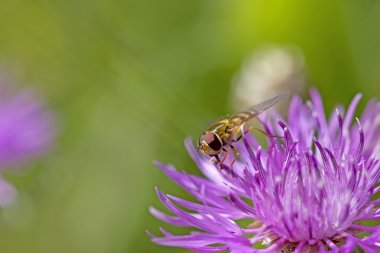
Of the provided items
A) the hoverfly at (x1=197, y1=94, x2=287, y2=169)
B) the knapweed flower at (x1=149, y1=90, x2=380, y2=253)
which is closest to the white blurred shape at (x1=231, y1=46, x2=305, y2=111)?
the hoverfly at (x1=197, y1=94, x2=287, y2=169)

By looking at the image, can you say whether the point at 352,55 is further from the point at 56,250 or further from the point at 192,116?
the point at 56,250

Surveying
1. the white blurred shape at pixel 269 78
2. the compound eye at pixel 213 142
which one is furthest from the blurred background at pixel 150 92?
the compound eye at pixel 213 142

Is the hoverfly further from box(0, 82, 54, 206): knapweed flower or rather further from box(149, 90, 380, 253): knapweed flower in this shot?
box(0, 82, 54, 206): knapweed flower

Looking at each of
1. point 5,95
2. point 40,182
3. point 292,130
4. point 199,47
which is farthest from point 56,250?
point 292,130

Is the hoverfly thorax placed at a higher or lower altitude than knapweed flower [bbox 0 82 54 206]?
lower

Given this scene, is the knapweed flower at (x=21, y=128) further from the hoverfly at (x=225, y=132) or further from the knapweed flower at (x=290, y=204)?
the knapweed flower at (x=290, y=204)

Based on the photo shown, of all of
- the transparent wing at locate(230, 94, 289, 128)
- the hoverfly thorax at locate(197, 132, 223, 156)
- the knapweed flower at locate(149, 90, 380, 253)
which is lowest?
the knapweed flower at locate(149, 90, 380, 253)
